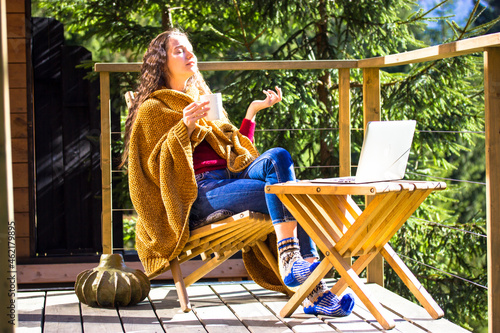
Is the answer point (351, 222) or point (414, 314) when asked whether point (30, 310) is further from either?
point (414, 314)

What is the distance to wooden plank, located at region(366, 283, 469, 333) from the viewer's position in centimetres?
238

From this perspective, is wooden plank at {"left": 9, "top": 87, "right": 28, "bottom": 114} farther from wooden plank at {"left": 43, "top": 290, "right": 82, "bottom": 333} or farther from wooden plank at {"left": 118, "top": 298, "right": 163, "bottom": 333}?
wooden plank at {"left": 118, "top": 298, "right": 163, "bottom": 333}

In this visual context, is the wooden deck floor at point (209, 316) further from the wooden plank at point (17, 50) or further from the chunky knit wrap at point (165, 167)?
the wooden plank at point (17, 50)

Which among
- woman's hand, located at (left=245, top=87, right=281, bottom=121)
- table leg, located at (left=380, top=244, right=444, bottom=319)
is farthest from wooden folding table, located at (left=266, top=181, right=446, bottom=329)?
woman's hand, located at (left=245, top=87, right=281, bottom=121)

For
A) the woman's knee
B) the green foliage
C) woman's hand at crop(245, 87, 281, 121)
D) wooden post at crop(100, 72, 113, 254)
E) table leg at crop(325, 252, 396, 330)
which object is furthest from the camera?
the green foliage

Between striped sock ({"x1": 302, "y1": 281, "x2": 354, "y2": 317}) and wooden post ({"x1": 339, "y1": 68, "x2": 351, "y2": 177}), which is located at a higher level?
wooden post ({"x1": 339, "y1": 68, "x2": 351, "y2": 177})

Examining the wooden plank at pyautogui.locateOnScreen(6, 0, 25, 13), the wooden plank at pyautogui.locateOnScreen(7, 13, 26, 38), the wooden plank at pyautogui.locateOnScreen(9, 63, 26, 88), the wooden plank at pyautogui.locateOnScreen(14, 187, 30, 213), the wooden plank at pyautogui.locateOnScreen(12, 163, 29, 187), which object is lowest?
the wooden plank at pyautogui.locateOnScreen(14, 187, 30, 213)

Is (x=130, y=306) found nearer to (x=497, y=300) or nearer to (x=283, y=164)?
(x=283, y=164)

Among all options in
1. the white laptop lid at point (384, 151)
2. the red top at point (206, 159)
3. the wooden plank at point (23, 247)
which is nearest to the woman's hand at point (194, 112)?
the red top at point (206, 159)

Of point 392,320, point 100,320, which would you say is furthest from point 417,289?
point 100,320

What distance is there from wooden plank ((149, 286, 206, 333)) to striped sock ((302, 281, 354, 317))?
46 cm

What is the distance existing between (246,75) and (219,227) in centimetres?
239

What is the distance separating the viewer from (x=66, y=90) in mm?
4426

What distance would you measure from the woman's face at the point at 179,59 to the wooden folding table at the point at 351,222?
0.82m
